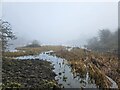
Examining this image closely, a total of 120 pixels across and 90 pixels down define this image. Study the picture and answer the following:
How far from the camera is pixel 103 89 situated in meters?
21.8

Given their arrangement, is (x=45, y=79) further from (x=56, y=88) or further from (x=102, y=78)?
(x=102, y=78)

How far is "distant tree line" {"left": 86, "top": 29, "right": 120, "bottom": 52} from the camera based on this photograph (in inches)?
1950

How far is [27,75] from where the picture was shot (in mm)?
24297

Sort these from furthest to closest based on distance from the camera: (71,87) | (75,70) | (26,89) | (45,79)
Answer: (75,70) → (45,79) → (71,87) → (26,89)

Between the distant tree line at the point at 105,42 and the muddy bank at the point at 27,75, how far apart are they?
20870mm

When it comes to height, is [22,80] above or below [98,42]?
below

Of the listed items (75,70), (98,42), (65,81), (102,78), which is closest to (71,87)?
(65,81)

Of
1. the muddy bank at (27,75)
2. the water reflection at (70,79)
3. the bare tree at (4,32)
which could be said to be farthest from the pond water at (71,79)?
the bare tree at (4,32)

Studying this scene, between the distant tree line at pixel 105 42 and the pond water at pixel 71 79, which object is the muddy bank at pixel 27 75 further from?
the distant tree line at pixel 105 42

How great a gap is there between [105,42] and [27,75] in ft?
108

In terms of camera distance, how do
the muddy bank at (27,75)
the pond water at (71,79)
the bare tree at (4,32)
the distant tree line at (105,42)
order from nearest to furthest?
the muddy bank at (27,75)
the pond water at (71,79)
the bare tree at (4,32)
the distant tree line at (105,42)

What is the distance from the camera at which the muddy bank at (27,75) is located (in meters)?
21.1

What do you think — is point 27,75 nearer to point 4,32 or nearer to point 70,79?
point 70,79

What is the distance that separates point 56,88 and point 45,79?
288 centimetres
